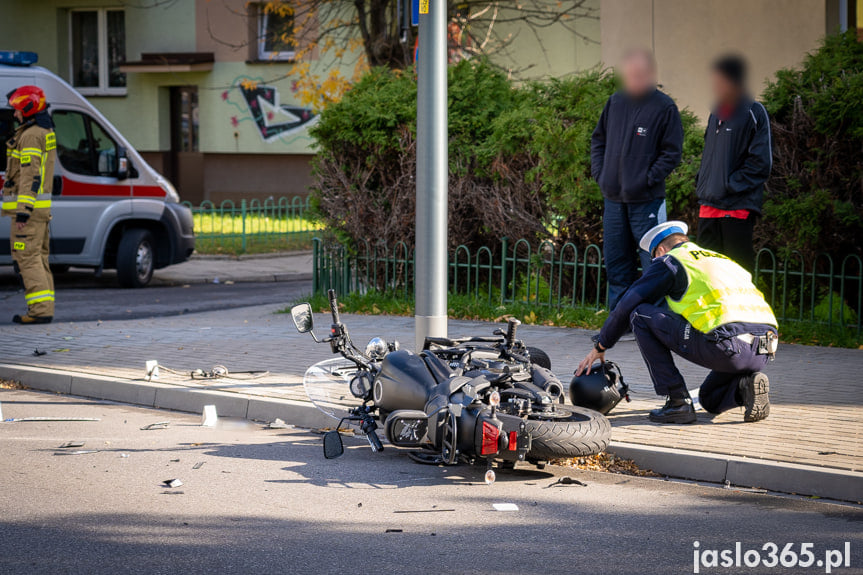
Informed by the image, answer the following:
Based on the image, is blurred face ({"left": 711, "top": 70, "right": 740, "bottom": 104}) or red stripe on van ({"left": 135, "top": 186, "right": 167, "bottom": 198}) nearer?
blurred face ({"left": 711, "top": 70, "right": 740, "bottom": 104})

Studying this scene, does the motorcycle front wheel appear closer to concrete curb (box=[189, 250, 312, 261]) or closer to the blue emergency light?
the blue emergency light

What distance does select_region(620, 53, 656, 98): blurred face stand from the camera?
348 inches

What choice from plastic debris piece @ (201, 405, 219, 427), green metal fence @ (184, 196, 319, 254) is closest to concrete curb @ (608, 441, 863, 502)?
plastic debris piece @ (201, 405, 219, 427)

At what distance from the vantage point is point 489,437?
213 inches

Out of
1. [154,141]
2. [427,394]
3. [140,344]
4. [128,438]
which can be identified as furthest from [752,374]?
[154,141]

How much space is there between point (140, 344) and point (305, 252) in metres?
10.9

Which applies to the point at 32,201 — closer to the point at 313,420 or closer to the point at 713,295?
the point at 313,420

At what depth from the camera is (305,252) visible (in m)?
20.9

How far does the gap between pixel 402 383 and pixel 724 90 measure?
385cm

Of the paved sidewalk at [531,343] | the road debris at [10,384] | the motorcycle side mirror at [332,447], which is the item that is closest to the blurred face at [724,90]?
the paved sidewalk at [531,343]

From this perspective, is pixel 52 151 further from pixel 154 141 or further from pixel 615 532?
pixel 154 141

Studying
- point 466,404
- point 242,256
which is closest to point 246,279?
point 242,256

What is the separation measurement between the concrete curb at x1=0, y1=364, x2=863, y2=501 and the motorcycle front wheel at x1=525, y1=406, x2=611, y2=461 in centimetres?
38

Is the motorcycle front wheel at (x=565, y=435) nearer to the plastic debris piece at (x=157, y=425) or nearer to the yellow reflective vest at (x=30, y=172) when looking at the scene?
the plastic debris piece at (x=157, y=425)
